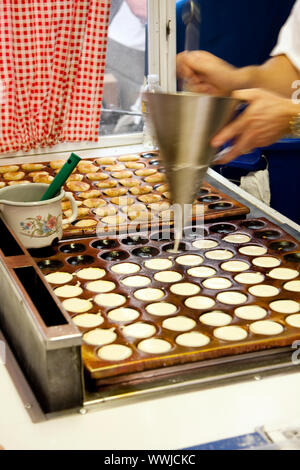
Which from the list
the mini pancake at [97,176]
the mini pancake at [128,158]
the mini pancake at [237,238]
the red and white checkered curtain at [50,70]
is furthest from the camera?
the mini pancake at [128,158]

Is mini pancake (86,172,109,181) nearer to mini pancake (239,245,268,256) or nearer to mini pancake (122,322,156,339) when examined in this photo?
mini pancake (239,245,268,256)

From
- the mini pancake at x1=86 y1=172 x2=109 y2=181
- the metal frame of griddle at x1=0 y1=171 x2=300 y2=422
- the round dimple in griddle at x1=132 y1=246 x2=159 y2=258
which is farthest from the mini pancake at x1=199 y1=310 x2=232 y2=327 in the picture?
the mini pancake at x1=86 y1=172 x2=109 y2=181

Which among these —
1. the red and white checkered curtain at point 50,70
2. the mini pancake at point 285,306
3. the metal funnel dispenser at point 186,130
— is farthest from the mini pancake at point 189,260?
the red and white checkered curtain at point 50,70

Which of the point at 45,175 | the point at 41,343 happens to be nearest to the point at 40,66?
the point at 45,175

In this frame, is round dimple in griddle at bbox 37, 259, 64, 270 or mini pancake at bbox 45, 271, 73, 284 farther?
round dimple in griddle at bbox 37, 259, 64, 270

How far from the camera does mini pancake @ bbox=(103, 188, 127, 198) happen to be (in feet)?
8.23

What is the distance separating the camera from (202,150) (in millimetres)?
1393

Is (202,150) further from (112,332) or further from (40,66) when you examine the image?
(40,66)

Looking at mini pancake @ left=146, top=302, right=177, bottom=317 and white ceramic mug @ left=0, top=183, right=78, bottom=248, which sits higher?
white ceramic mug @ left=0, top=183, right=78, bottom=248

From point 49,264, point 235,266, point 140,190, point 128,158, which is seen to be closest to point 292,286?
point 235,266

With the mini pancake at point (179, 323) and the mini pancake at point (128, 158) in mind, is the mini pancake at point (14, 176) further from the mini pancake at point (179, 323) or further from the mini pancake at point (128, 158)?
the mini pancake at point (179, 323)

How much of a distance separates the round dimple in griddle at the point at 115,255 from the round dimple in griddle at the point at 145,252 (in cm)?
4

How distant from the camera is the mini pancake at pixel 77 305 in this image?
1599mm

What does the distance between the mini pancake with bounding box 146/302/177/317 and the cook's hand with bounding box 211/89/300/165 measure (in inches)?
16.0
